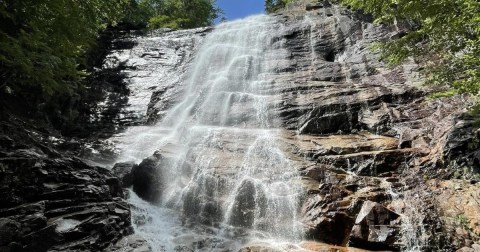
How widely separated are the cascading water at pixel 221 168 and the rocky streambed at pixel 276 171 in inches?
2.0

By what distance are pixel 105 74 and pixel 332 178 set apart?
715 inches

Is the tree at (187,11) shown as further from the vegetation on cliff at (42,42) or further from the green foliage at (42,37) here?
the green foliage at (42,37)

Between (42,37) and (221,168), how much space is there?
22.0 feet

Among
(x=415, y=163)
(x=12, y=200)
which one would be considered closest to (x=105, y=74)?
(x=12, y=200)

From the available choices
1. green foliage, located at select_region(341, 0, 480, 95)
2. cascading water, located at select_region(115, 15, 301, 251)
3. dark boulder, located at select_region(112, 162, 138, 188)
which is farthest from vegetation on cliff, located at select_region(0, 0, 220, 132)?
green foliage, located at select_region(341, 0, 480, 95)

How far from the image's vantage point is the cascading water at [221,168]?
10.8 m

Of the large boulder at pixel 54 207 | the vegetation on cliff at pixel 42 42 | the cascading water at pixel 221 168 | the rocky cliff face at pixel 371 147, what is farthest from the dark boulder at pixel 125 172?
the rocky cliff face at pixel 371 147

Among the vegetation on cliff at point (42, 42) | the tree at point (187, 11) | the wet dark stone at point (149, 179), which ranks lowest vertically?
the wet dark stone at point (149, 179)

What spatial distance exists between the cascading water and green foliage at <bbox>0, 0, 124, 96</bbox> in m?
4.71

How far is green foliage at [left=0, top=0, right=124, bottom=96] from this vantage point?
9.99 meters

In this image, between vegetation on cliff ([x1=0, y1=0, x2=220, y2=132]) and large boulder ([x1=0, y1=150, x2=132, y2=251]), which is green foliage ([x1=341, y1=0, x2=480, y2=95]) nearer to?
large boulder ([x1=0, y1=150, x2=132, y2=251])

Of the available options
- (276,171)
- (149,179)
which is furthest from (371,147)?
(149,179)

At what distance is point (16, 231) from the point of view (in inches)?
311

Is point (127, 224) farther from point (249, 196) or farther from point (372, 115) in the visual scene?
point (372, 115)
